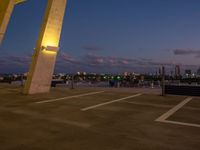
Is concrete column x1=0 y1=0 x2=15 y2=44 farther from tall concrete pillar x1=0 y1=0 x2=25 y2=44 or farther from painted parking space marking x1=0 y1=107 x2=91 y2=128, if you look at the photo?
painted parking space marking x1=0 y1=107 x2=91 y2=128

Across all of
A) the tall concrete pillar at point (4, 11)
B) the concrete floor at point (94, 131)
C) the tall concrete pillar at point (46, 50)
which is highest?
the tall concrete pillar at point (4, 11)

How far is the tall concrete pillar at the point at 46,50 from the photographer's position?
1101 centimetres

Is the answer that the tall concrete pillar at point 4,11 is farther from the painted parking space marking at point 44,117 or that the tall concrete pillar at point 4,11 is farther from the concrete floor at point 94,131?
the concrete floor at point 94,131

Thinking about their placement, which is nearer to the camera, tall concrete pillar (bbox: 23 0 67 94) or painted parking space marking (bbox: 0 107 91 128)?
painted parking space marking (bbox: 0 107 91 128)

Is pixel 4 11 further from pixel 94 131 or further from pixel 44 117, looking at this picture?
pixel 94 131

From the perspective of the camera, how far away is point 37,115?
241 inches

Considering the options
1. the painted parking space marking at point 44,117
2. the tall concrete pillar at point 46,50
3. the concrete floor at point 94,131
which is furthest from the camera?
the tall concrete pillar at point 46,50

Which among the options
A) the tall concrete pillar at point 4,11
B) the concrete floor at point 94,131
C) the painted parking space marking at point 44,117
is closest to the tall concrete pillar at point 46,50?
the tall concrete pillar at point 4,11

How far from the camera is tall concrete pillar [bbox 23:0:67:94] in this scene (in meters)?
11.0

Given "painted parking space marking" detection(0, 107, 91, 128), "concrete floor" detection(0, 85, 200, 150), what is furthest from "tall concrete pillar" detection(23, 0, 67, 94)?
"concrete floor" detection(0, 85, 200, 150)

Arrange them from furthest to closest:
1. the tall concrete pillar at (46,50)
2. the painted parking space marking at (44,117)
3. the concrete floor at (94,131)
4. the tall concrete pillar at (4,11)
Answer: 1. the tall concrete pillar at (4,11)
2. the tall concrete pillar at (46,50)
3. the painted parking space marking at (44,117)
4. the concrete floor at (94,131)

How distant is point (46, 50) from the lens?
37.0 ft

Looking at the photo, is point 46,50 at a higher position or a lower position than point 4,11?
lower

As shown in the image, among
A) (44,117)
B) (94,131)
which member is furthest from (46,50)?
(94,131)
